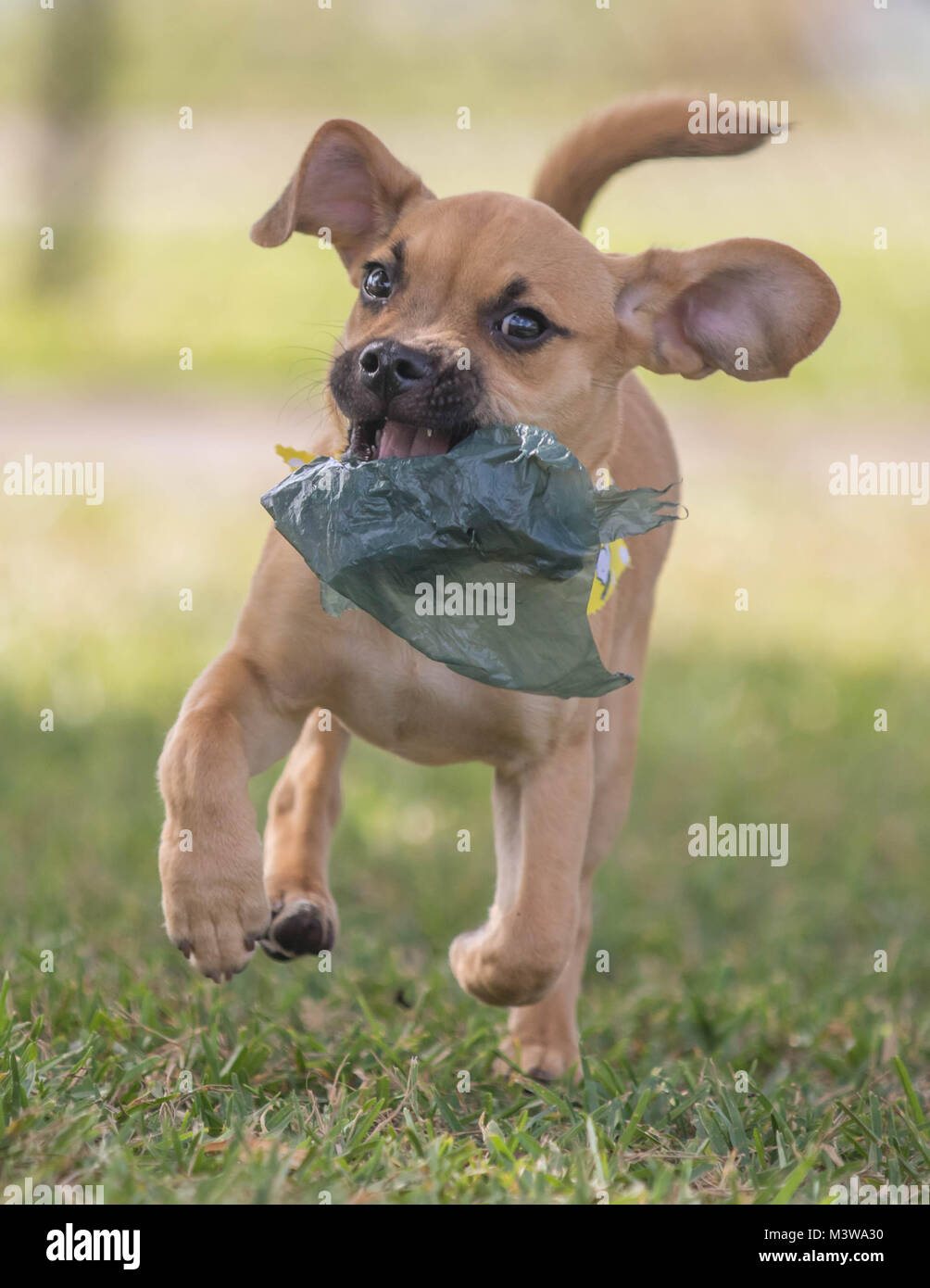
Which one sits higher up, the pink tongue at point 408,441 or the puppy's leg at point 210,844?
→ the pink tongue at point 408,441

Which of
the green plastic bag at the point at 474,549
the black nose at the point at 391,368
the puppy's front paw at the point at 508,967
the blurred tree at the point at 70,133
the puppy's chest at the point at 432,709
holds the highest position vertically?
the blurred tree at the point at 70,133

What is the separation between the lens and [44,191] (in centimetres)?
1841

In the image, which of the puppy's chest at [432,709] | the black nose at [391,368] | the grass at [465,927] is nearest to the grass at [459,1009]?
the grass at [465,927]

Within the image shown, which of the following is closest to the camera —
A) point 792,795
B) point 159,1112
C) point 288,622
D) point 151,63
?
point 159,1112

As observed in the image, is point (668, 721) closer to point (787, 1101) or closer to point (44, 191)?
point (787, 1101)

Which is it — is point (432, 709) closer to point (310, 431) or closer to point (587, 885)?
point (587, 885)

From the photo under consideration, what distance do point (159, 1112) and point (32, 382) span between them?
1223 cm

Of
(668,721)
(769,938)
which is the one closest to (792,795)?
(668,721)

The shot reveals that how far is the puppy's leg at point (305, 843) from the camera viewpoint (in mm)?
3928

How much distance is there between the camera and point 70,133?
712 inches

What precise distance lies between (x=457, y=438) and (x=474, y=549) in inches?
10.5

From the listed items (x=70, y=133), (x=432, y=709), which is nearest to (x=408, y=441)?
(x=432, y=709)

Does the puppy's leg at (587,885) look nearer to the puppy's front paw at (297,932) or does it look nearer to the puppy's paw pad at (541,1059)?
the puppy's paw pad at (541,1059)

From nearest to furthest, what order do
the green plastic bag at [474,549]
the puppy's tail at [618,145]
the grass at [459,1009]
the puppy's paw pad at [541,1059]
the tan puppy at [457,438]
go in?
the grass at [459,1009] → the green plastic bag at [474,549] → the tan puppy at [457,438] → the puppy's paw pad at [541,1059] → the puppy's tail at [618,145]
